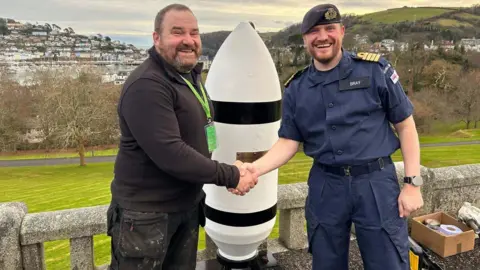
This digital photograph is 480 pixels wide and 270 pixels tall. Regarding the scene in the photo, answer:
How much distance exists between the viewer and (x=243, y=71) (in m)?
3.11

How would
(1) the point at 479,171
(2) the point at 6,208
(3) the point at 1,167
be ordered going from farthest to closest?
(3) the point at 1,167 → (1) the point at 479,171 → (2) the point at 6,208

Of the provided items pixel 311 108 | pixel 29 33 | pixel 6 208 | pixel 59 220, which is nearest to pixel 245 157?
pixel 311 108

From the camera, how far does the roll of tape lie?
159 inches

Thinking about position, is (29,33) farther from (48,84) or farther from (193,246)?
(193,246)

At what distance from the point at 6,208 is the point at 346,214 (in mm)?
2661

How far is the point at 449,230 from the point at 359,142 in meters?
2.37

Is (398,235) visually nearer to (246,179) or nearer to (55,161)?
(246,179)

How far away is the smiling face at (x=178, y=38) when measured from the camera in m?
2.33

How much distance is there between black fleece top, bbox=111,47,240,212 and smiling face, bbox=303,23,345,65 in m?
0.84

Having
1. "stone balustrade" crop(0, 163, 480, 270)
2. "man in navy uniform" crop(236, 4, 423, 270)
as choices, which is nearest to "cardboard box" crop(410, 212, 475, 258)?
"stone balustrade" crop(0, 163, 480, 270)

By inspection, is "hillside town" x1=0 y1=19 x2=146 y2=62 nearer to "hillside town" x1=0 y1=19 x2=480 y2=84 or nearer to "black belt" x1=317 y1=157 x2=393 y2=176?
"hillside town" x1=0 y1=19 x2=480 y2=84

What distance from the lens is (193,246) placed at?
276cm

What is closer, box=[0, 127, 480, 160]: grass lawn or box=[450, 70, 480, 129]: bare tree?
box=[0, 127, 480, 160]: grass lawn

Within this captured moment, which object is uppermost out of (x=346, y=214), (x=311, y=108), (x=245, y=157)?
(x=311, y=108)
